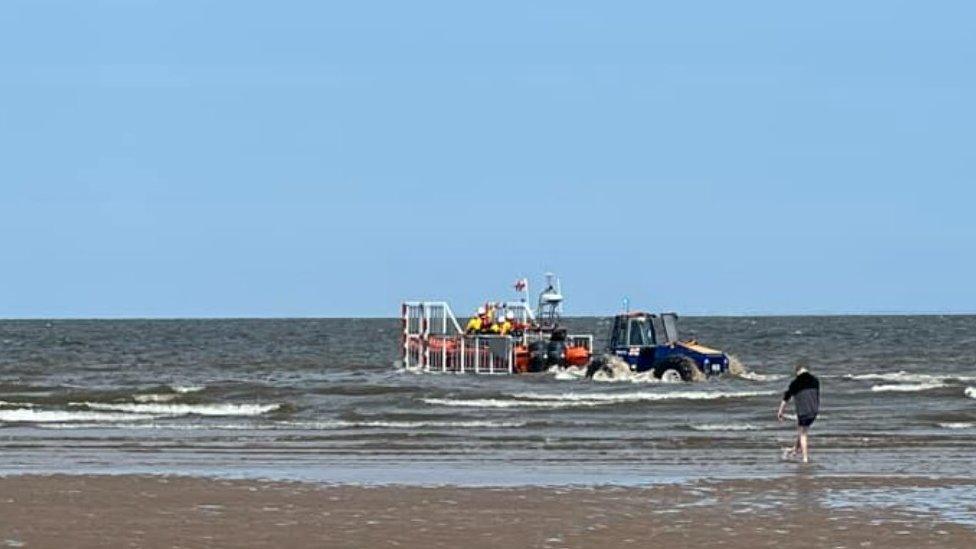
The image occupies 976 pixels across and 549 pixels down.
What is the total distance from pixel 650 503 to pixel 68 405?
2578 centimetres

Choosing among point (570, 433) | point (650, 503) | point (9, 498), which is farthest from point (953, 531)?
point (570, 433)

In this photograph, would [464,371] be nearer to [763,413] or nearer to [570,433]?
[763,413]

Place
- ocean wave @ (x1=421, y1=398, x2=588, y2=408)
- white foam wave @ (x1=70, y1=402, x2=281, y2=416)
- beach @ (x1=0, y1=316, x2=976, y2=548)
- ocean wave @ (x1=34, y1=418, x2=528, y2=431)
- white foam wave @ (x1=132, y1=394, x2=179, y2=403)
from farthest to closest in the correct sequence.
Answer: white foam wave @ (x1=132, y1=394, x2=179, y2=403) → ocean wave @ (x1=421, y1=398, x2=588, y2=408) → white foam wave @ (x1=70, y1=402, x2=281, y2=416) → ocean wave @ (x1=34, y1=418, x2=528, y2=431) → beach @ (x1=0, y1=316, x2=976, y2=548)

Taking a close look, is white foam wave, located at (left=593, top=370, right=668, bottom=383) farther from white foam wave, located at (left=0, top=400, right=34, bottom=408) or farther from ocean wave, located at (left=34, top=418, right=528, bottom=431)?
white foam wave, located at (left=0, top=400, right=34, bottom=408)

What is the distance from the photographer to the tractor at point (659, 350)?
151ft

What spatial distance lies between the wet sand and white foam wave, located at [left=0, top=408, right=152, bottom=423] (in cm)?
1534

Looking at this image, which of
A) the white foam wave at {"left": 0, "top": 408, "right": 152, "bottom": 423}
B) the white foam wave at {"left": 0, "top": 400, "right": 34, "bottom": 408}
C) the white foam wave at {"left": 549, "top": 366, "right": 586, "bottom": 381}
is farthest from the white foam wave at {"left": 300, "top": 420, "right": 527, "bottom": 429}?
the white foam wave at {"left": 549, "top": 366, "right": 586, "bottom": 381}

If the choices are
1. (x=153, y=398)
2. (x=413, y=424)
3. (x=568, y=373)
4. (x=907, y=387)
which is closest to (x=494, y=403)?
(x=413, y=424)

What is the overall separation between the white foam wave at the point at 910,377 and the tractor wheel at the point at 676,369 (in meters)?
6.37

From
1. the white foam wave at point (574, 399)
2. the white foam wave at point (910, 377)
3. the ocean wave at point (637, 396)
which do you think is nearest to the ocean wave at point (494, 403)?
the white foam wave at point (574, 399)

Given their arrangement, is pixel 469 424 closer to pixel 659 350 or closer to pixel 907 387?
pixel 659 350

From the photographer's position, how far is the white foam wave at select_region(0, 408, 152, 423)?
35.2 metres

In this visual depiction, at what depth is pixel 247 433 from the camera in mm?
30172

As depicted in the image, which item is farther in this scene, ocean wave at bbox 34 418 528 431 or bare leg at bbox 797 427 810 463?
ocean wave at bbox 34 418 528 431
